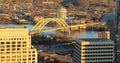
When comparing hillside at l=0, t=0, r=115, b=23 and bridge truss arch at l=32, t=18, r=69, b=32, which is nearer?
bridge truss arch at l=32, t=18, r=69, b=32

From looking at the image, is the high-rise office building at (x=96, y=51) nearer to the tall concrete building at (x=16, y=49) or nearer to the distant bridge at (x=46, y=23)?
the tall concrete building at (x=16, y=49)

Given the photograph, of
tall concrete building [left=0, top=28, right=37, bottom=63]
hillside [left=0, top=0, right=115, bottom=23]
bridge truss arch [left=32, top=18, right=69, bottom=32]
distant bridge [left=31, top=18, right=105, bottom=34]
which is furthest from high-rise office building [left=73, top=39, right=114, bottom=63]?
hillside [left=0, top=0, right=115, bottom=23]

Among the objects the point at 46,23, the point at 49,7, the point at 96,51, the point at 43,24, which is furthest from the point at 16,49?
the point at 49,7

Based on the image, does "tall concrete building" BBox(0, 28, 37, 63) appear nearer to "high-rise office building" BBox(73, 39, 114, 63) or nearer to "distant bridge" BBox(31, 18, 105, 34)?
"high-rise office building" BBox(73, 39, 114, 63)

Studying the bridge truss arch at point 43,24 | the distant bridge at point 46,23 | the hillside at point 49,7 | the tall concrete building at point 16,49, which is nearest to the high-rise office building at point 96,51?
the tall concrete building at point 16,49

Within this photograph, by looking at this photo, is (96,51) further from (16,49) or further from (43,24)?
(43,24)

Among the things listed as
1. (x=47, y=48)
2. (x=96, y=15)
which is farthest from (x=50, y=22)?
(x=47, y=48)
